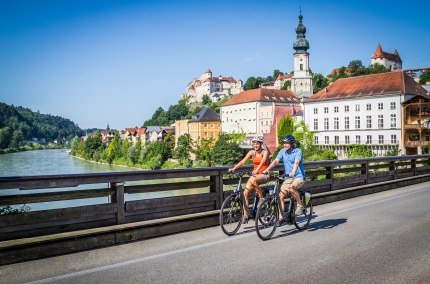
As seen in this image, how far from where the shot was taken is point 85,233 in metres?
6.70

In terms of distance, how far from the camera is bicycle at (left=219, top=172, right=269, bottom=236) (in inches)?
306

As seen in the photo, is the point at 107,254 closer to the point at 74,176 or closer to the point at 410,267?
the point at 74,176

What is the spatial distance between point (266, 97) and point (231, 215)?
10915 cm

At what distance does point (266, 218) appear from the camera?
25.9ft

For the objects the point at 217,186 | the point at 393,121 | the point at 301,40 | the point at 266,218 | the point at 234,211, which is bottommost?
the point at 266,218

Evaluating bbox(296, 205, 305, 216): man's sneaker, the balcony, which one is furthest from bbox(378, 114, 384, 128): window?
bbox(296, 205, 305, 216): man's sneaker

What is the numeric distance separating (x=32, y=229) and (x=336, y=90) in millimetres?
79590

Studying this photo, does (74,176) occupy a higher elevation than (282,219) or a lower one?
higher

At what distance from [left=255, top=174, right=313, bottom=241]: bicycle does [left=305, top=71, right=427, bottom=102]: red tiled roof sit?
66.5 m

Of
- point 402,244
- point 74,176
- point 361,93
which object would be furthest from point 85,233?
point 361,93

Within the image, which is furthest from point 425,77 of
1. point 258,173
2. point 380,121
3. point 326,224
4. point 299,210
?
point 258,173

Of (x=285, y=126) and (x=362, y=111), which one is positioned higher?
(x=362, y=111)

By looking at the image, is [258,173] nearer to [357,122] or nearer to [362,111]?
[362,111]

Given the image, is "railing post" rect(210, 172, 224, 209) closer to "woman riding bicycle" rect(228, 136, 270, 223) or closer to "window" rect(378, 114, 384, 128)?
"woman riding bicycle" rect(228, 136, 270, 223)
